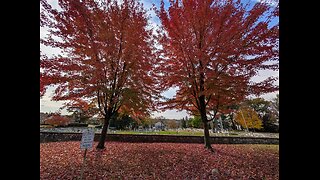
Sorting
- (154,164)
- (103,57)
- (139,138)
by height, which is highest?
(103,57)

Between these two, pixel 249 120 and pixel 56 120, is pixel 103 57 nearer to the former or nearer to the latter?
pixel 56 120

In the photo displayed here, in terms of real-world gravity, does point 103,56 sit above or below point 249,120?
above

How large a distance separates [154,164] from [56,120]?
93.7 inches

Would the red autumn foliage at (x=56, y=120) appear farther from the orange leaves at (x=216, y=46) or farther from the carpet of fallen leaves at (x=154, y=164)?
the orange leaves at (x=216, y=46)

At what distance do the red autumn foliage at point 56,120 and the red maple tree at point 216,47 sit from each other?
2375mm

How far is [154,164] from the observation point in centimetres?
314

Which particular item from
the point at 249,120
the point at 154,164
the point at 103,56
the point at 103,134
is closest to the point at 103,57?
the point at 103,56

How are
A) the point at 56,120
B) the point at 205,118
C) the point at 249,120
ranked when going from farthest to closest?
the point at 249,120 → the point at 205,118 → the point at 56,120

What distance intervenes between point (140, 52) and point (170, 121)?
2959mm

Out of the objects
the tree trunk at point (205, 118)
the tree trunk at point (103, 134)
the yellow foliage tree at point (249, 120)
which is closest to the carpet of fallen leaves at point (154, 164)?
the tree trunk at point (103, 134)

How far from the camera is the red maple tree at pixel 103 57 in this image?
3172mm

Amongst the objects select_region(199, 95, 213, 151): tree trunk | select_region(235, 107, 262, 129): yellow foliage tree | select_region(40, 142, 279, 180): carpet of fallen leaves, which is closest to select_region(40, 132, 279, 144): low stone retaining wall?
Result: select_region(40, 142, 279, 180): carpet of fallen leaves

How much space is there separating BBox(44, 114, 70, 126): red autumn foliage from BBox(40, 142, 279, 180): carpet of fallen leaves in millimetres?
491
